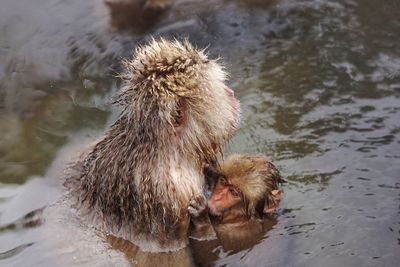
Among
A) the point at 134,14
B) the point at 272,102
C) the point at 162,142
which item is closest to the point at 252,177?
the point at 162,142

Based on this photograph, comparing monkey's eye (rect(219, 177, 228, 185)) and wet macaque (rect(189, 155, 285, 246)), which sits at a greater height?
monkey's eye (rect(219, 177, 228, 185))

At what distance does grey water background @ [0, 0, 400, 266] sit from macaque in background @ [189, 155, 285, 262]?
9 cm

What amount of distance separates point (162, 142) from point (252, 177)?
0.54 m

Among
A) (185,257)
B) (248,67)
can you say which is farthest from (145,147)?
(248,67)

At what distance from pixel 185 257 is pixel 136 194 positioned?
1.44ft

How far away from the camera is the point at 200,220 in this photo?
3752mm

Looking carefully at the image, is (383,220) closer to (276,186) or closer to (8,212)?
(276,186)

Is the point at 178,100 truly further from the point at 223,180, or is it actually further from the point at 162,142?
the point at 223,180

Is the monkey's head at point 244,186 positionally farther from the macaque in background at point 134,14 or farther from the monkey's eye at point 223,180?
the macaque in background at point 134,14

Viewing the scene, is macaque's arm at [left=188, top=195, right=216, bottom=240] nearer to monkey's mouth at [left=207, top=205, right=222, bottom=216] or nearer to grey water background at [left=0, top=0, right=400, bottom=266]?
monkey's mouth at [left=207, top=205, right=222, bottom=216]

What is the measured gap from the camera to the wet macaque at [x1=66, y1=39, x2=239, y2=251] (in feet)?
11.6

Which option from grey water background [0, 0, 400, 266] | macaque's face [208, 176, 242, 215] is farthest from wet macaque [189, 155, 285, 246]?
grey water background [0, 0, 400, 266]

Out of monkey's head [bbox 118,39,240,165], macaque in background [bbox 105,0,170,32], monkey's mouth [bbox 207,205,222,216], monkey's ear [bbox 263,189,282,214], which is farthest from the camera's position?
macaque in background [bbox 105,0,170,32]

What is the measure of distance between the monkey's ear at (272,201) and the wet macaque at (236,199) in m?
0.03
